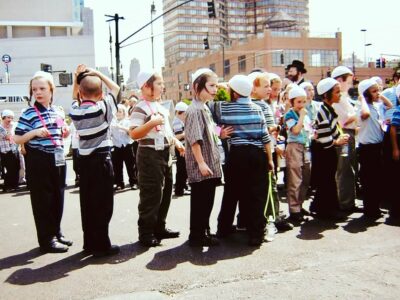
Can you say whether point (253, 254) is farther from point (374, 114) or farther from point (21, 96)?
point (21, 96)

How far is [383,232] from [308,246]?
44.4 inches

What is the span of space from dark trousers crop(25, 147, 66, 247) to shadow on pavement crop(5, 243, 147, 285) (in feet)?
1.09

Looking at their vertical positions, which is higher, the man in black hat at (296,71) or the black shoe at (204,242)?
the man in black hat at (296,71)

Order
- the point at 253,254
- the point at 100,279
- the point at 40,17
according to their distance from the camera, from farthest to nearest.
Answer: the point at 40,17 → the point at 253,254 → the point at 100,279

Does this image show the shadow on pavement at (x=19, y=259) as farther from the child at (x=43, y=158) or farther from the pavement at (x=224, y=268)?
the child at (x=43, y=158)

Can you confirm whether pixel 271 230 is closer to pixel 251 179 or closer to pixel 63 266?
pixel 251 179

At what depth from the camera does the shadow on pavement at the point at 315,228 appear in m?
5.58

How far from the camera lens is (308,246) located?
5160 millimetres

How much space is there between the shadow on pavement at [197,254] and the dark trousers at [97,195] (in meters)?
0.64

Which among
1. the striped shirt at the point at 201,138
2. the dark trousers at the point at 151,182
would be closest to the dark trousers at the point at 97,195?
the dark trousers at the point at 151,182

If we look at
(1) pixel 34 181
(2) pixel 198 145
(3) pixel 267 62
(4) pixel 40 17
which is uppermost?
(4) pixel 40 17

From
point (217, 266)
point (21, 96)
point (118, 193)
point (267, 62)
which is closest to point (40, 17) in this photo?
point (21, 96)

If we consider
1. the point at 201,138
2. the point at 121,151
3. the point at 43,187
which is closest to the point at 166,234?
the point at 201,138

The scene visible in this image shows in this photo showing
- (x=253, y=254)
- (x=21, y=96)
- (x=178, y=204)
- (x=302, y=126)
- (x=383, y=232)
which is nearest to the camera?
(x=253, y=254)
